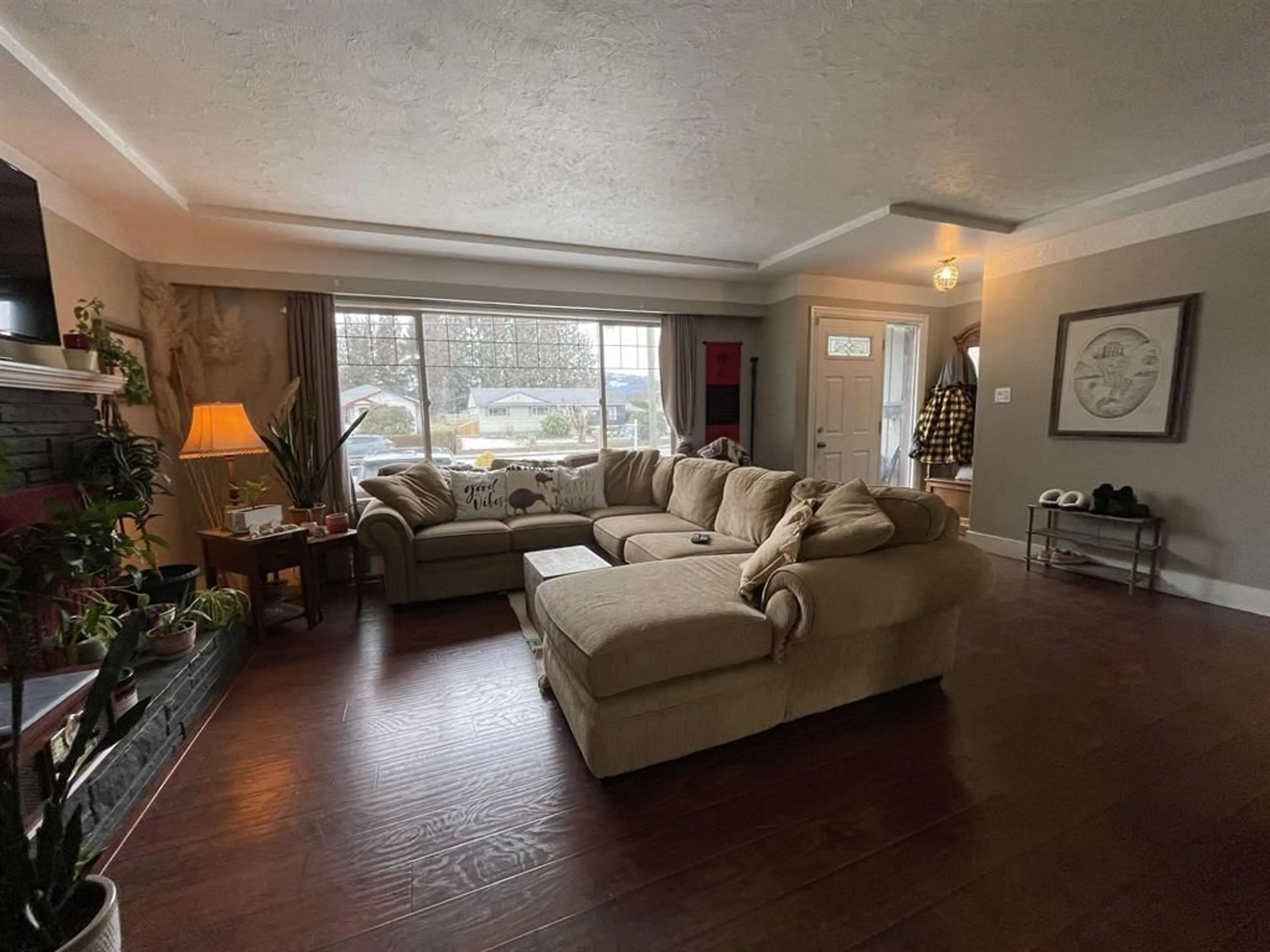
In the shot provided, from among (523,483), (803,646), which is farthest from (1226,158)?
(523,483)

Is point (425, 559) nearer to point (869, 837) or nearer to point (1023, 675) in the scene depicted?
point (869, 837)

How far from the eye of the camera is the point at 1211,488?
3072 millimetres

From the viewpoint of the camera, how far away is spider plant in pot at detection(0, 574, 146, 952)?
859mm

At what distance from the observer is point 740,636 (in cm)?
174

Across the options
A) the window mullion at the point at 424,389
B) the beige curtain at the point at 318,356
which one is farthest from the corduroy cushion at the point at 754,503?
the beige curtain at the point at 318,356

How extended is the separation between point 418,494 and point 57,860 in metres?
2.66

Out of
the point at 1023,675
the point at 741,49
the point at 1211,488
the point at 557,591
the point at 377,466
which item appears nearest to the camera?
the point at 741,49

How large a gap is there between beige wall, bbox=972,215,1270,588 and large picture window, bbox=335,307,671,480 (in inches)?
120

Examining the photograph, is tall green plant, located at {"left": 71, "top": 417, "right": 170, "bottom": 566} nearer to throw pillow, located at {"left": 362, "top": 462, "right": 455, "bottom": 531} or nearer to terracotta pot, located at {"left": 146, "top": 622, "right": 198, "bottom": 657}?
terracotta pot, located at {"left": 146, "top": 622, "right": 198, "bottom": 657}

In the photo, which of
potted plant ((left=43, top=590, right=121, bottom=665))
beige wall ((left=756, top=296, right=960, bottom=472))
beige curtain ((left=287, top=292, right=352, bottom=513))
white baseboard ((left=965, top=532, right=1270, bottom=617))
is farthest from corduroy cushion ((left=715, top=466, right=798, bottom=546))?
beige curtain ((left=287, top=292, right=352, bottom=513))

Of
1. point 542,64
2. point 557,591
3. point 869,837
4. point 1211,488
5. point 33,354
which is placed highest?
point 542,64

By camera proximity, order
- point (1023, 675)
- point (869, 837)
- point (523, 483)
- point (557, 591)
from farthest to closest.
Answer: point (523, 483), point (1023, 675), point (557, 591), point (869, 837)

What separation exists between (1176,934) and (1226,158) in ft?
11.6

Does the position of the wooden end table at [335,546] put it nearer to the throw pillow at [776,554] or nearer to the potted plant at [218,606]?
the potted plant at [218,606]
